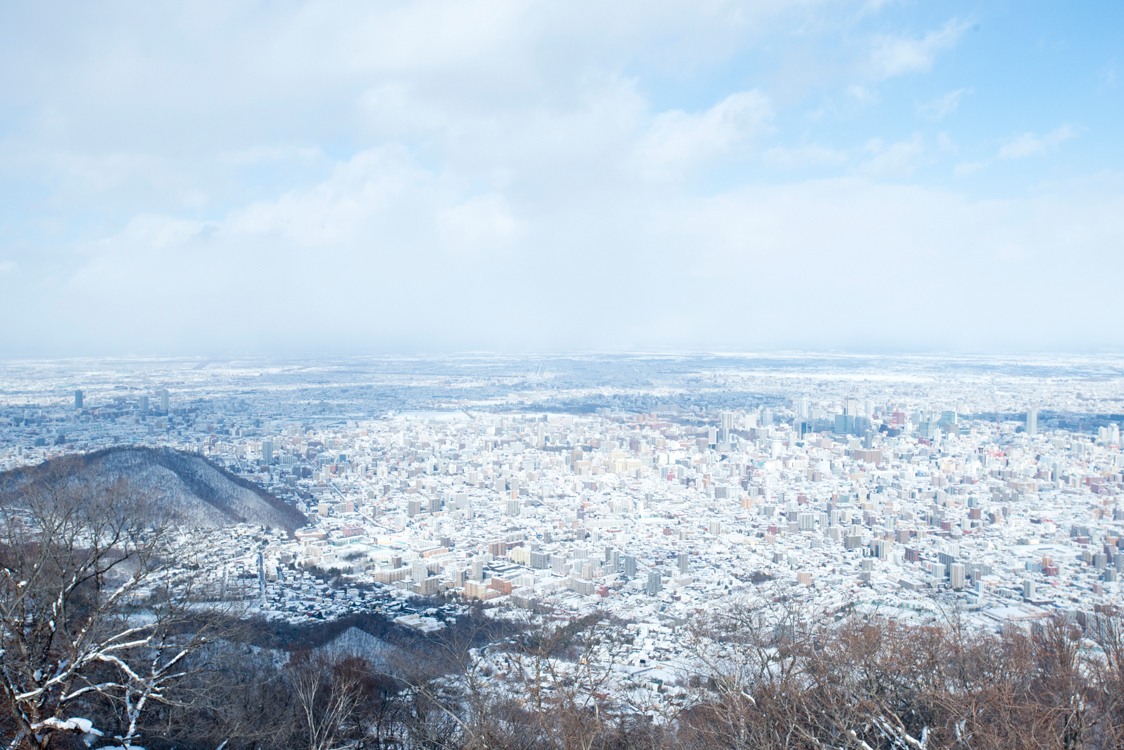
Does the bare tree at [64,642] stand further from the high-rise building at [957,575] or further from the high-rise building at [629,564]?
the high-rise building at [957,575]

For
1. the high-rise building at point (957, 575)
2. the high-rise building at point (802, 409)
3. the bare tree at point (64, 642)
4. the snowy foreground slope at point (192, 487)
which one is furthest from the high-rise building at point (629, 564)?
the high-rise building at point (802, 409)

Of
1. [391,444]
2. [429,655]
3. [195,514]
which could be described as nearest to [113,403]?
[391,444]

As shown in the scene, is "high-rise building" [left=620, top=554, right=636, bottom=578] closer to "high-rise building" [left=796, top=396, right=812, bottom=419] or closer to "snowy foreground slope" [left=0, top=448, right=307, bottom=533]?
"snowy foreground slope" [left=0, top=448, right=307, bottom=533]

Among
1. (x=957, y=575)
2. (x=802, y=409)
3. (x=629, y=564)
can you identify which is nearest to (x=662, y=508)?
(x=629, y=564)

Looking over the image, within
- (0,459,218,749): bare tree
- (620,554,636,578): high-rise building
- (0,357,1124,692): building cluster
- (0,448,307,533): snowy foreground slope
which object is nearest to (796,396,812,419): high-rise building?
(0,357,1124,692): building cluster

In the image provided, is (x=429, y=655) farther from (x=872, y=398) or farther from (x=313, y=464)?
(x=872, y=398)

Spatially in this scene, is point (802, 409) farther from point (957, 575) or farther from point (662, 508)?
point (957, 575)

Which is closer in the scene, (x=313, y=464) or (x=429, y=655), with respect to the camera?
(x=429, y=655)

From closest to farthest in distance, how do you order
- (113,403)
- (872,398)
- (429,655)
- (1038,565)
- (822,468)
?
1. (429,655)
2. (1038,565)
3. (822,468)
4. (113,403)
5. (872,398)
